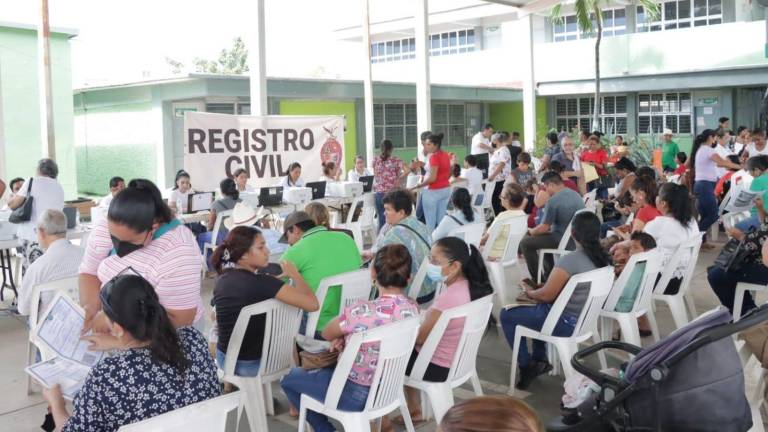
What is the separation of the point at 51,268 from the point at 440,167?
5124 millimetres

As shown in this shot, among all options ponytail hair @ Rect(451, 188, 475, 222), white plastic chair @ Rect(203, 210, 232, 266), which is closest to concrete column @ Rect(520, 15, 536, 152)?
white plastic chair @ Rect(203, 210, 232, 266)

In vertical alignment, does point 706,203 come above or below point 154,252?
below

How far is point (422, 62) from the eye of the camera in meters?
14.4

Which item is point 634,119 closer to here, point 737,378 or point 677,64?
point 677,64

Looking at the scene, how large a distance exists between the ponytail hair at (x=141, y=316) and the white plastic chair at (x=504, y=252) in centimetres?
408

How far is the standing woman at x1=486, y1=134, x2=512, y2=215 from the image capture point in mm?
11362

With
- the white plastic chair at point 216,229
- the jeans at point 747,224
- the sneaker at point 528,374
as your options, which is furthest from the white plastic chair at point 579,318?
the white plastic chair at point 216,229

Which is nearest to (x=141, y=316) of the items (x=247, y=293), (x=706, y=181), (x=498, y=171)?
(x=247, y=293)

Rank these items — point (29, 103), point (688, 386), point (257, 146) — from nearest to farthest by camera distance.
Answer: point (688, 386) → point (257, 146) → point (29, 103)

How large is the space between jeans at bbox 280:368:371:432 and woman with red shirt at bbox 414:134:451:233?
5.49m

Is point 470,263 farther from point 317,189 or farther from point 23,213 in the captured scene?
point 317,189

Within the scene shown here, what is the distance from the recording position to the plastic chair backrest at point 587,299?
4.25 metres

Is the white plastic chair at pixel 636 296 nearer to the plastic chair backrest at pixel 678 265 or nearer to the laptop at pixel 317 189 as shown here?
the plastic chair backrest at pixel 678 265

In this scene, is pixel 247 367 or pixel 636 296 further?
pixel 636 296
